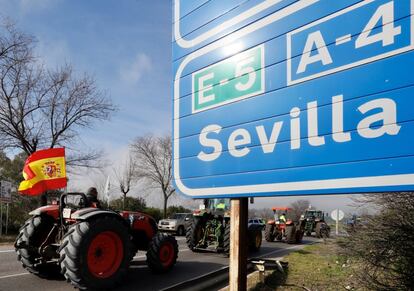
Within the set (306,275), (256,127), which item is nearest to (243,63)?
(256,127)

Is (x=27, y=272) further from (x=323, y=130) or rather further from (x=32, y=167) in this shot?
(x=323, y=130)

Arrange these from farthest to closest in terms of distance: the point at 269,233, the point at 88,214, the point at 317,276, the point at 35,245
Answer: the point at 269,233, the point at 35,245, the point at 317,276, the point at 88,214

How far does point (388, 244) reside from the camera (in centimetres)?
588

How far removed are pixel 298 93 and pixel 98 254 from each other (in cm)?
591

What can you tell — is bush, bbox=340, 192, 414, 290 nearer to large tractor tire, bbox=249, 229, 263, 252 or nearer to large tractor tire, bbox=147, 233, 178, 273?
large tractor tire, bbox=147, 233, 178, 273

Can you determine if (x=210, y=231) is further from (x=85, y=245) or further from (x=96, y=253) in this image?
(x=85, y=245)

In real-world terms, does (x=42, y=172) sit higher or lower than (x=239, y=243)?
higher

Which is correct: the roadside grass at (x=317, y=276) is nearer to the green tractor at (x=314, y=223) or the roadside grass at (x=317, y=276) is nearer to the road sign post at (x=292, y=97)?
the road sign post at (x=292, y=97)

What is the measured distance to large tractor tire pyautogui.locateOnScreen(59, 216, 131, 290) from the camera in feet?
21.0

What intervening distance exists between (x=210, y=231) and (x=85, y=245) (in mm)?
7263

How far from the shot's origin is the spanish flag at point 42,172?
9672mm

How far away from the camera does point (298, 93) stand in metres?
2.12

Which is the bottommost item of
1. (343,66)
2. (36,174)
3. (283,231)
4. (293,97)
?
(283,231)

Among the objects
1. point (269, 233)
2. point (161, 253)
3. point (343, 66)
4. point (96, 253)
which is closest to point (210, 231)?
point (161, 253)
